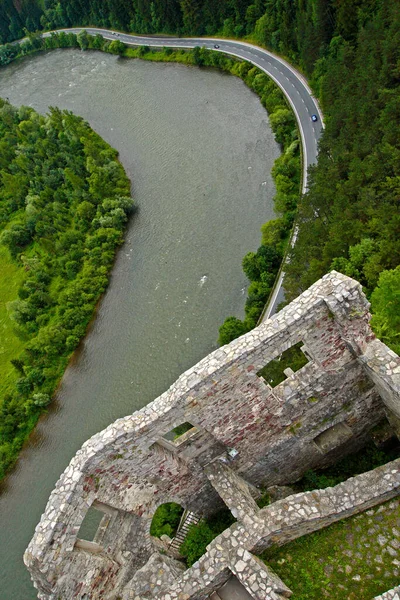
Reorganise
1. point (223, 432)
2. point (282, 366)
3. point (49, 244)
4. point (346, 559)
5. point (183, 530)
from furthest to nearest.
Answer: point (49, 244) → point (282, 366) → point (183, 530) → point (223, 432) → point (346, 559)

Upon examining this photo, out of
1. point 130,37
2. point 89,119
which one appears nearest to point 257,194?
point 89,119

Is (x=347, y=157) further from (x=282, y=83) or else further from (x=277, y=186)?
(x=282, y=83)

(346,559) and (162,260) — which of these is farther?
(162,260)

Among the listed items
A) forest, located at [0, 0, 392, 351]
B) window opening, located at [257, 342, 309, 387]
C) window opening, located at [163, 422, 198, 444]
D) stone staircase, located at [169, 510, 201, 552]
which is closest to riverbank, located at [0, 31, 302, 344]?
forest, located at [0, 0, 392, 351]

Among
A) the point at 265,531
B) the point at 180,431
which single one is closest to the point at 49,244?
the point at 180,431

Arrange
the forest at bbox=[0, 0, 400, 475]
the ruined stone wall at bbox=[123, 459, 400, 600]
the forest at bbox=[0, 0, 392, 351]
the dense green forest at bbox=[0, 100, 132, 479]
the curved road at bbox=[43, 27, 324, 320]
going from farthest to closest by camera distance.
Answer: the curved road at bbox=[43, 27, 324, 320], the dense green forest at bbox=[0, 100, 132, 479], the forest at bbox=[0, 0, 400, 475], the forest at bbox=[0, 0, 392, 351], the ruined stone wall at bbox=[123, 459, 400, 600]

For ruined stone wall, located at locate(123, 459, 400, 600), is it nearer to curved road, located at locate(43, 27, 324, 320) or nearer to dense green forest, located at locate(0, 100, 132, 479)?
curved road, located at locate(43, 27, 324, 320)

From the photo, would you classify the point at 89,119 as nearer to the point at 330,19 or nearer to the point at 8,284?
the point at 8,284
